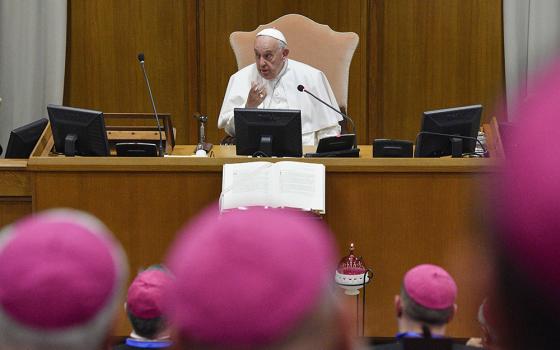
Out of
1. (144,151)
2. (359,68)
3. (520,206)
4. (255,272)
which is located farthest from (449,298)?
(359,68)

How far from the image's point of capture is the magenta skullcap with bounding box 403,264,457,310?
2.36 m

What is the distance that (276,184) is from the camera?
159 inches

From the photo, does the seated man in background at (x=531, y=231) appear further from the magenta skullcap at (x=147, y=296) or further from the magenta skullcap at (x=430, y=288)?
the magenta skullcap at (x=430, y=288)

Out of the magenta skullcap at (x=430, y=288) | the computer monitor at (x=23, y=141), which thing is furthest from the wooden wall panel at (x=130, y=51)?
the magenta skullcap at (x=430, y=288)

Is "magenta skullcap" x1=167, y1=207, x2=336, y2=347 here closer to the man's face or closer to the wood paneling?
the man's face

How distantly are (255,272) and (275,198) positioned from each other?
328 cm

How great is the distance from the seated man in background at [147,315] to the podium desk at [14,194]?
7.70 feet

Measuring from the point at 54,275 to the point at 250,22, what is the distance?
23.2ft

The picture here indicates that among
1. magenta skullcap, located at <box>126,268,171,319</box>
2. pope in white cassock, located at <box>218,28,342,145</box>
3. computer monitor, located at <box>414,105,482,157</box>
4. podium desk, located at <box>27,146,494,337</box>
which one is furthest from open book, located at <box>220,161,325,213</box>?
pope in white cassock, located at <box>218,28,342,145</box>

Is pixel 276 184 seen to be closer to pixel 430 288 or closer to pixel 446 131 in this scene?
pixel 446 131

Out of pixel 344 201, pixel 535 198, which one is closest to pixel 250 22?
pixel 344 201

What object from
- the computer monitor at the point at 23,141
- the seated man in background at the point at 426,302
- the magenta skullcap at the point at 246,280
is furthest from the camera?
the computer monitor at the point at 23,141

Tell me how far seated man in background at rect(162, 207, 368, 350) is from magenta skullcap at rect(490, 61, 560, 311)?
21 centimetres

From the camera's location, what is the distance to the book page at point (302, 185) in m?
3.99
